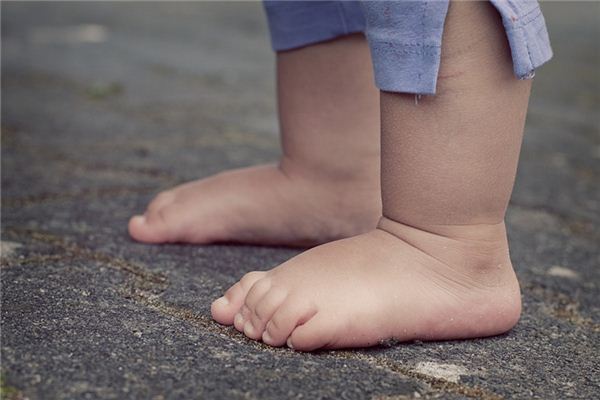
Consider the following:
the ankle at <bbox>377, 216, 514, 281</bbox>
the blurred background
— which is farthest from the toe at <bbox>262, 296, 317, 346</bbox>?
the blurred background

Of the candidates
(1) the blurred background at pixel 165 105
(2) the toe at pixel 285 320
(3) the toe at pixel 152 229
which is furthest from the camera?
(1) the blurred background at pixel 165 105

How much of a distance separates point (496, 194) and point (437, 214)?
0.24 feet

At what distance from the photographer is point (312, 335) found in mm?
950

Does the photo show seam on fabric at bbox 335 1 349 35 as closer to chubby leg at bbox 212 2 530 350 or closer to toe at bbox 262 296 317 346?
chubby leg at bbox 212 2 530 350

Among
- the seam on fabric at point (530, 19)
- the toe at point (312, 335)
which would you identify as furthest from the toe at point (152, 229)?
the seam on fabric at point (530, 19)

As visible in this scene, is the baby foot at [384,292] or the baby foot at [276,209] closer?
the baby foot at [384,292]

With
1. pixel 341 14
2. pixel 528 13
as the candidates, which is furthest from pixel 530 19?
pixel 341 14

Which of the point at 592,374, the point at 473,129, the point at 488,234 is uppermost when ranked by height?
the point at 473,129

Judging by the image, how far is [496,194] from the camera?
1062mm

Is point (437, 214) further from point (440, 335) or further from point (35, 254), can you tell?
point (35, 254)

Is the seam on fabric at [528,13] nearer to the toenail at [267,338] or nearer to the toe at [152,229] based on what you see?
the toenail at [267,338]

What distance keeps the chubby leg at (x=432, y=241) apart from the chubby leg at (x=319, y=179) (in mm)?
308

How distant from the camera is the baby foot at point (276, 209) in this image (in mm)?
1375

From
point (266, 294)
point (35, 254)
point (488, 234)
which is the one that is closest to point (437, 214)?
point (488, 234)
